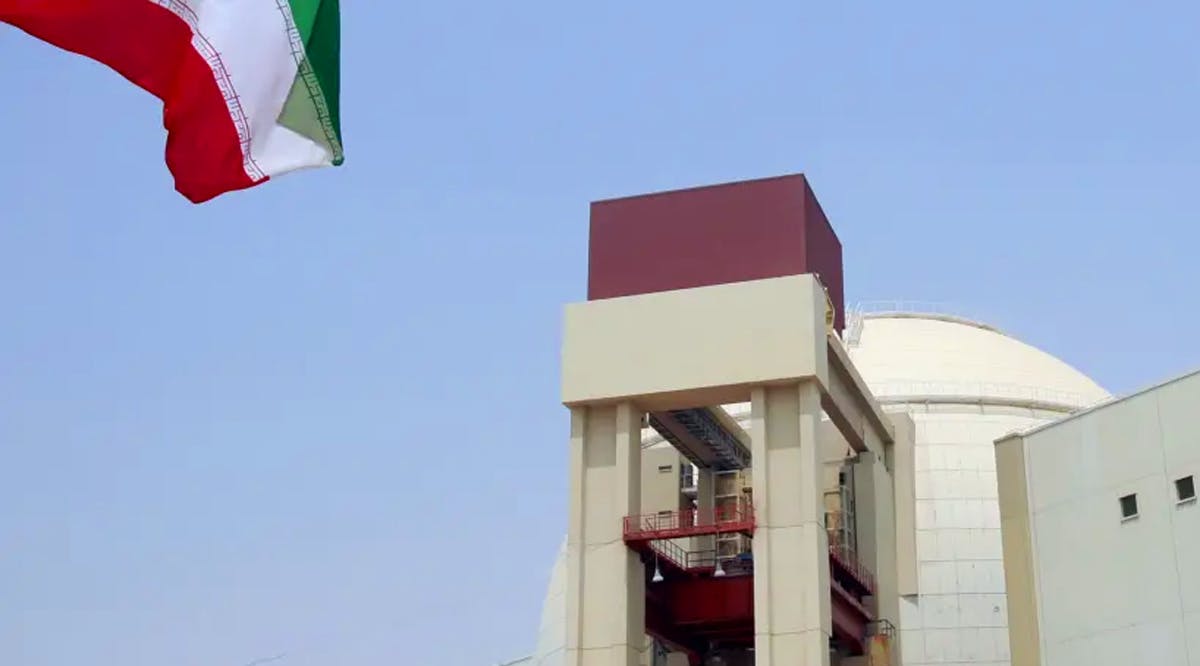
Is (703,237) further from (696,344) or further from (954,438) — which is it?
(954,438)

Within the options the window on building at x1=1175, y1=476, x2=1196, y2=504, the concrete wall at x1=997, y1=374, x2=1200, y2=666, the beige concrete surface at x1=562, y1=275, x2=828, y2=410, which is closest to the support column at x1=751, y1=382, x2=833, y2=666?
the beige concrete surface at x1=562, y1=275, x2=828, y2=410

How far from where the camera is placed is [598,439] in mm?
43688

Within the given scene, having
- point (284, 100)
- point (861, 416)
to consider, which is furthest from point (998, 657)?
point (284, 100)

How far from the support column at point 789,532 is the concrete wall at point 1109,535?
586 cm

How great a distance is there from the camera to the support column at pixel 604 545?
41.2 meters

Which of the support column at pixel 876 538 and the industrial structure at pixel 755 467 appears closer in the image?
the industrial structure at pixel 755 467

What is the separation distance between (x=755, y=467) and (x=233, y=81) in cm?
2886

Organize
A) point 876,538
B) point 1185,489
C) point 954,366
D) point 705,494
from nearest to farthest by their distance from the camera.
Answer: point 1185,489
point 876,538
point 705,494
point 954,366

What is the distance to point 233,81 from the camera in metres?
13.9

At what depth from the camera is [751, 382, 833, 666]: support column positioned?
3953 cm

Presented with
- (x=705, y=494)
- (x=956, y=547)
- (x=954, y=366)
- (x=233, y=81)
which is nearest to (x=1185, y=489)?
(x=956, y=547)

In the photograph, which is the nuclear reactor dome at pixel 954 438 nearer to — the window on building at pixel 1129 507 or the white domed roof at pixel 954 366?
the white domed roof at pixel 954 366

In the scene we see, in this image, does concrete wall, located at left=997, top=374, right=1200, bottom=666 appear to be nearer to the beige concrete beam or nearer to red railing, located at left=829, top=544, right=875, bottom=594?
the beige concrete beam

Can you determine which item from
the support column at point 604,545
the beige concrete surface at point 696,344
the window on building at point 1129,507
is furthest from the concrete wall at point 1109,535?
the support column at point 604,545
